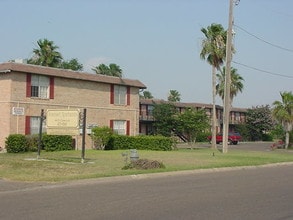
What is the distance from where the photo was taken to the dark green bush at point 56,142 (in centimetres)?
3256

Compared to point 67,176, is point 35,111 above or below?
above

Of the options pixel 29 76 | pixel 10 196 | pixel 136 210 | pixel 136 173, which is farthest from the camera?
pixel 29 76

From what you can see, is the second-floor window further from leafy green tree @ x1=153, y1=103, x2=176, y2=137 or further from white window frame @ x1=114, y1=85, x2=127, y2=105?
leafy green tree @ x1=153, y1=103, x2=176, y2=137

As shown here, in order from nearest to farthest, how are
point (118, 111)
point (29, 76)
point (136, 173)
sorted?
point (136, 173) < point (29, 76) < point (118, 111)

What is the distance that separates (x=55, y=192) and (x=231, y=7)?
2515 cm

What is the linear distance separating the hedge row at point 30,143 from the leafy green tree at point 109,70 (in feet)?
136

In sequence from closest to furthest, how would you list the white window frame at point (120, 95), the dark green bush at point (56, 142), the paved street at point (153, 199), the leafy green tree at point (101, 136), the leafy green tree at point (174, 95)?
the paved street at point (153, 199)
the dark green bush at point (56, 142)
the leafy green tree at point (101, 136)
the white window frame at point (120, 95)
the leafy green tree at point (174, 95)

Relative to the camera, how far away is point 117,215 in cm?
975

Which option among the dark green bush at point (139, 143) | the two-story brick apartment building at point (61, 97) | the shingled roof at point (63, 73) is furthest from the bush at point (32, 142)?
the dark green bush at point (139, 143)

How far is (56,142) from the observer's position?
109ft

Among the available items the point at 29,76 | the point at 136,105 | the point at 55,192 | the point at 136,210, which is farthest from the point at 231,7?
the point at 136,210

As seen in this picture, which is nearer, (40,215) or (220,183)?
(40,215)

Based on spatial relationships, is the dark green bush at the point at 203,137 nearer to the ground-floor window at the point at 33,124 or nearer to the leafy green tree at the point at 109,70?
the leafy green tree at the point at 109,70

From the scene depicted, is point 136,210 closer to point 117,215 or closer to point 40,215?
point 117,215
